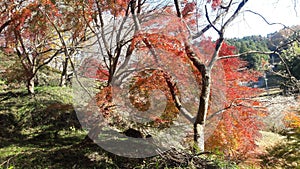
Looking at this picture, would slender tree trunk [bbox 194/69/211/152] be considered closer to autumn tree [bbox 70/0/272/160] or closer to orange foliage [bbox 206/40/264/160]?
autumn tree [bbox 70/0/272/160]

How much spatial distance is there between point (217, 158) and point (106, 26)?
5.23 meters

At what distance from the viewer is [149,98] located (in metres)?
5.51

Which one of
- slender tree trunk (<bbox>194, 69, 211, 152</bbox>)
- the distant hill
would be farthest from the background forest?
the distant hill

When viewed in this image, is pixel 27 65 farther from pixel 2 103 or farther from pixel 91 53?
pixel 91 53

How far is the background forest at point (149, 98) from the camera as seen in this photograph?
173 inches

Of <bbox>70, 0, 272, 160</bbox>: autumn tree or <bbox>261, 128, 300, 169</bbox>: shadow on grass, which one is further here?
<bbox>261, 128, 300, 169</bbox>: shadow on grass

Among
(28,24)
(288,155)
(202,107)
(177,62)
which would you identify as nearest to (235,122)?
(202,107)

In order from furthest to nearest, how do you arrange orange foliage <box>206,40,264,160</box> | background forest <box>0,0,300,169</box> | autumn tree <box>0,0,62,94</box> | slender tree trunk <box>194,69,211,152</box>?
autumn tree <box>0,0,62,94</box>
orange foliage <box>206,40,264,160</box>
background forest <box>0,0,300,169</box>
slender tree trunk <box>194,69,211,152</box>

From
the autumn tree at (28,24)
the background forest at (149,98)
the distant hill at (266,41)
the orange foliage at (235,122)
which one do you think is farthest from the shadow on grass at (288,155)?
the autumn tree at (28,24)

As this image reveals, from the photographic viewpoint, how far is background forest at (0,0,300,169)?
173 inches

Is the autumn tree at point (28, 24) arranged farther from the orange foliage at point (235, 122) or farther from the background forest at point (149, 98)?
the orange foliage at point (235, 122)

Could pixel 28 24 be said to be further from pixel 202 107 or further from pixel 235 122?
pixel 235 122

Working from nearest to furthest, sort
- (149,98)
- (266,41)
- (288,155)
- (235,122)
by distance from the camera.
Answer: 1. (235,122)
2. (149,98)
3. (288,155)
4. (266,41)

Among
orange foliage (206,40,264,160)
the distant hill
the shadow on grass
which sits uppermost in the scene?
the distant hill
